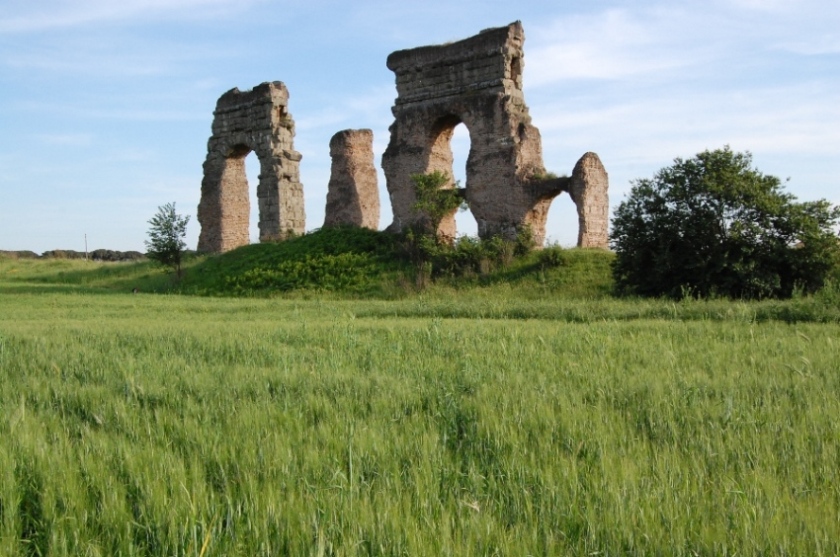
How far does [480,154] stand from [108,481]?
20.6 meters

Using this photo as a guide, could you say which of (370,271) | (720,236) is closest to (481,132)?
(370,271)

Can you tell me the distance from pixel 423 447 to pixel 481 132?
66.2 ft

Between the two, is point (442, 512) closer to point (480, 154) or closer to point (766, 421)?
point (766, 421)

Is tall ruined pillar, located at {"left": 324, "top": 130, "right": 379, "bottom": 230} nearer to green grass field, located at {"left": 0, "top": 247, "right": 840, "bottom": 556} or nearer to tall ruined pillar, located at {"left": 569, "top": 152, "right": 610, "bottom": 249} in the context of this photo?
tall ruined pillar, located at {"left": 569, "top": 152, "right": 610, "bottom": 249}

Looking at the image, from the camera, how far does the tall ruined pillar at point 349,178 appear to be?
2823cm

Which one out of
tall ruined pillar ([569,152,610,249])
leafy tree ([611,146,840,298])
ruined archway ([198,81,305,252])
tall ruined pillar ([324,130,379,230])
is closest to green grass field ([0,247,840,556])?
leafy tree ([611,146,840,298])

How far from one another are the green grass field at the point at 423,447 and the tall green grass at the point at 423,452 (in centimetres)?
2

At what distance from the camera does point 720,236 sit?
662 inches

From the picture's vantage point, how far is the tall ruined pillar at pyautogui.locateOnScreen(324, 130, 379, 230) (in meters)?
28.2

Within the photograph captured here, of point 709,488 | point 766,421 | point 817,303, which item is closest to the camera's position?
point 709,488

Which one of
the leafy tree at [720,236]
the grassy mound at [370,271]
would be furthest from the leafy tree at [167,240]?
the leafy tree at [720,236]

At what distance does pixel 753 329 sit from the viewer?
9164mm

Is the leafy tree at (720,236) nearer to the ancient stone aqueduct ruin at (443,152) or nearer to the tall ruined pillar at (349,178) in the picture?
the ancient stone aqueduct ruin at (443,152)

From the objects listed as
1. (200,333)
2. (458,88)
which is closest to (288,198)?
(458,88)
